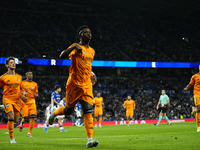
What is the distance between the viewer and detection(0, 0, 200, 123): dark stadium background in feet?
121

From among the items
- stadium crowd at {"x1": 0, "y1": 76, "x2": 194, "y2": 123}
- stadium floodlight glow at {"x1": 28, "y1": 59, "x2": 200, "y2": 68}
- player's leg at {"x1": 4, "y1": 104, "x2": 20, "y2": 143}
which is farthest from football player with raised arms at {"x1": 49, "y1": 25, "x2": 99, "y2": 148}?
stadium floodlight glow at {"x1": 28, "y1": 59, "x2": 200, "y2": 68}

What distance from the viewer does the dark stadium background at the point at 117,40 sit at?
121ft

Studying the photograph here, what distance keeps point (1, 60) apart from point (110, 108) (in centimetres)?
1276

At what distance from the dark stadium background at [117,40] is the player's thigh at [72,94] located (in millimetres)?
25684

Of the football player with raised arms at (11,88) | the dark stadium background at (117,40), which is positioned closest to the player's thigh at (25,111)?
the football player with raised arms at (11,88)

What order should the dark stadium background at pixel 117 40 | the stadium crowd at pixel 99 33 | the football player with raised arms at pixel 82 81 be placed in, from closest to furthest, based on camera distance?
the football player with raised arms at pixel 82 81 → the dark stadium background at pixel 117 40 → the stadium crowd at pixel 99 33

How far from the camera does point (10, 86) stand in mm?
8797

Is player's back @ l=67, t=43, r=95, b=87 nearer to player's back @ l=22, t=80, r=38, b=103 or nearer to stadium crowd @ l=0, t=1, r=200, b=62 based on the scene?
player's back @ l=22, t=80, r=38, b=103

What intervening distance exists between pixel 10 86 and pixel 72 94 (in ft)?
9.88

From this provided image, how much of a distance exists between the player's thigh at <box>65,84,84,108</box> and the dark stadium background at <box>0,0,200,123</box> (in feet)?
84.3

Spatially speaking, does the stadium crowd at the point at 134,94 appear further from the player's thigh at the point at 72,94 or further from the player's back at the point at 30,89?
the player's thigh at the point at 72,94

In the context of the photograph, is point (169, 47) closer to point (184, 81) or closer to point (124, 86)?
point (184, 81)

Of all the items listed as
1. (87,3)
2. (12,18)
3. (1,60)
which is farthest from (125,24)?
(1,60)

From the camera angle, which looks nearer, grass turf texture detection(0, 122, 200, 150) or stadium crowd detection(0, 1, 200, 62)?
grass turf texture detection(0, 122, 200, 150)
